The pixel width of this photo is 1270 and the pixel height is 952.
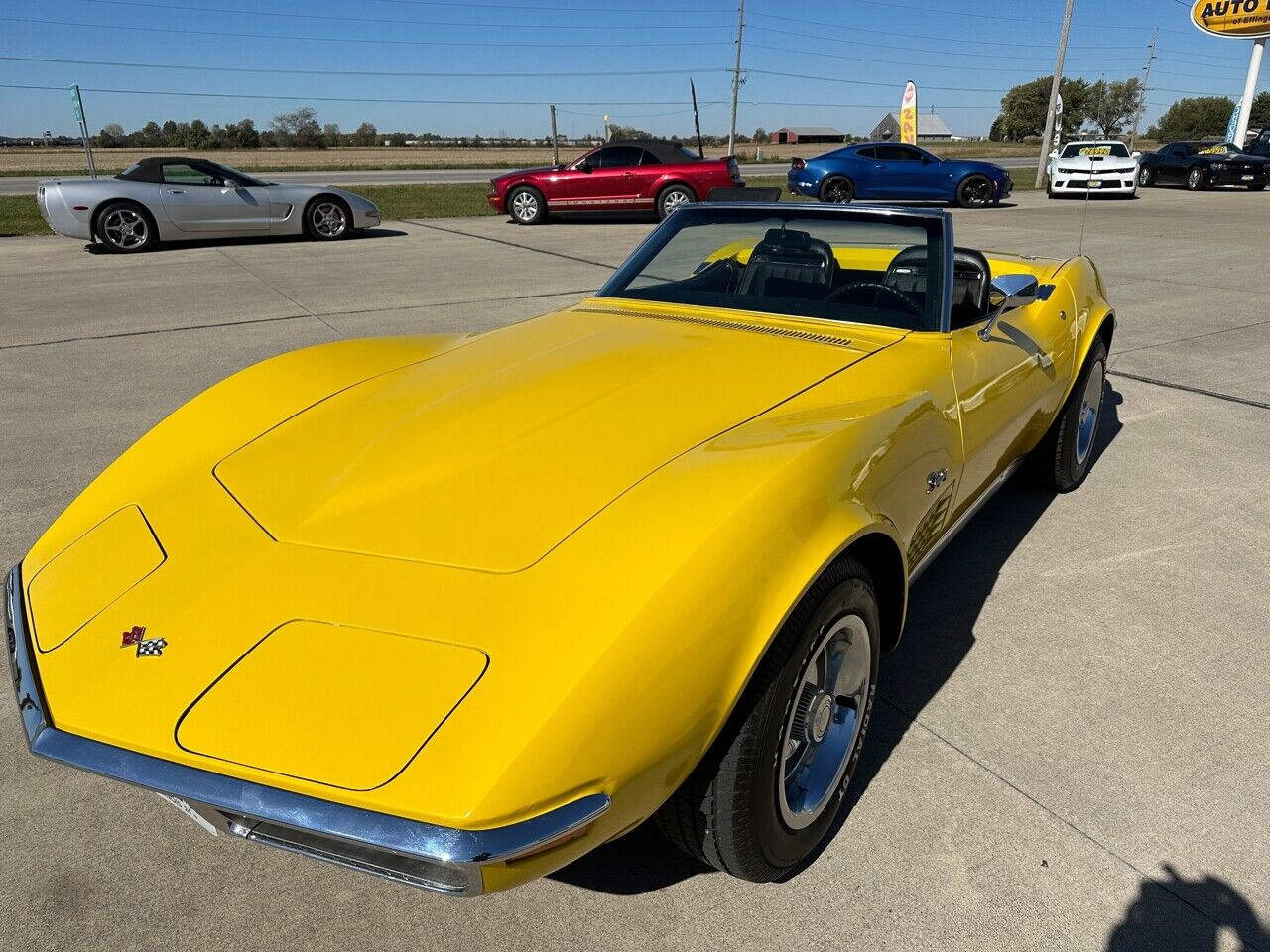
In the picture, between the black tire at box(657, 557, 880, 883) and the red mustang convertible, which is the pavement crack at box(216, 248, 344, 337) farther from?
the black tire at box(657, 557, 880, 883)

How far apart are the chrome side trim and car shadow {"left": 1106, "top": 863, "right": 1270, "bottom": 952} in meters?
0.88

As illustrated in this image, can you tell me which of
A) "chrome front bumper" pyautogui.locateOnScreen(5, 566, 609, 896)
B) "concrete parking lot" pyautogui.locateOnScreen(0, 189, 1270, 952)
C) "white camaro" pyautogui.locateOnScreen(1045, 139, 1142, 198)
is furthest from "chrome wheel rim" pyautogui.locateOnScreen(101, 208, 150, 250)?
"white camaro" pyautogui.locateOnScreen(1045, 139, 1142, 198)

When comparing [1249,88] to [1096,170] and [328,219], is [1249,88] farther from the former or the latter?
[328,219]

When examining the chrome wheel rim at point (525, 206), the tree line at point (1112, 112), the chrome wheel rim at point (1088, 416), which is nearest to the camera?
the chrome wheel rim at point (1088, 416)

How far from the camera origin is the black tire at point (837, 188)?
18.2 meters

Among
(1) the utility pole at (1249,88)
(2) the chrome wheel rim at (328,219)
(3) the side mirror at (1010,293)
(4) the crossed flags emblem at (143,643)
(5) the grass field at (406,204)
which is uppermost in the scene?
(1) the utility pole at (1249,88)

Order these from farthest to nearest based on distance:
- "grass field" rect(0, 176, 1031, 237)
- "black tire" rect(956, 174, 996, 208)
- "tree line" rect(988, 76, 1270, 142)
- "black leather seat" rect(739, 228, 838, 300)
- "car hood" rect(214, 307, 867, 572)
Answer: "tree line" rect(988, 76, 1270, 142) < "black tire" rect(956, 174, 996, 208) < "grass field" rect(0, 176, 1031, 237) < "black leather seat" rect(739, 228, 838, 300) < "car hood" rect(214, 307, 867, 572)

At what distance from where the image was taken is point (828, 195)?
60.2ft

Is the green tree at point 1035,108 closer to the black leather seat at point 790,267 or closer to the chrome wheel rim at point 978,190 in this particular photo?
the chrome wheel rim at point 978,190

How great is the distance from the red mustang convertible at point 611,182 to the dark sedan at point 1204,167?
15.9m

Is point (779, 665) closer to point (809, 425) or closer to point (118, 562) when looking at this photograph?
point (809, 425)

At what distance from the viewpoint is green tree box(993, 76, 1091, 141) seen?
8212 cm

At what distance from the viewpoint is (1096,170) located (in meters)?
20.1

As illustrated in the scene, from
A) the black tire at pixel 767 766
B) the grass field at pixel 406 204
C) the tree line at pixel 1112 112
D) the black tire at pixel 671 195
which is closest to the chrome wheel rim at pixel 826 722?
the black tire at pixel 767 766
